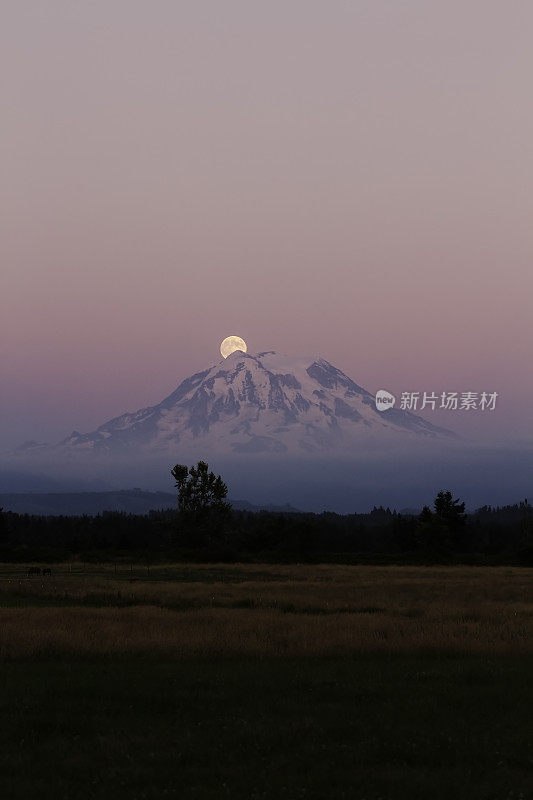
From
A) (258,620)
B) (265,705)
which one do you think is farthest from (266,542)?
(265,705)

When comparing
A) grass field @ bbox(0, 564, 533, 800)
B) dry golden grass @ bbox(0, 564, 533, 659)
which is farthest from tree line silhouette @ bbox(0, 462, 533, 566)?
grass field @ bbox(0, 564, 533, 800)

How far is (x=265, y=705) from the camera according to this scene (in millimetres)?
15562

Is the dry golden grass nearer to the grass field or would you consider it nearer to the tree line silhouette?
the grass field

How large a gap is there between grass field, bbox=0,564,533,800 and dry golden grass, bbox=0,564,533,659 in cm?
10

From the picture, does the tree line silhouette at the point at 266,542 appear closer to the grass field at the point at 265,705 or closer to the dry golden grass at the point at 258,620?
the dry golden grass at the point at 258,620

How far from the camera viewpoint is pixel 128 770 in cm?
1165

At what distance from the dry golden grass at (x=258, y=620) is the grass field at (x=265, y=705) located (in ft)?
0.32

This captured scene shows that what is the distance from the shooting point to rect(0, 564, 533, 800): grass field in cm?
1130

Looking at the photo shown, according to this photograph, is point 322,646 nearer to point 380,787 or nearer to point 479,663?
point 479,663

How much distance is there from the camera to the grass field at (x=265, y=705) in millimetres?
11297

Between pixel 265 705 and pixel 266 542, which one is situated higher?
pixel 266 542

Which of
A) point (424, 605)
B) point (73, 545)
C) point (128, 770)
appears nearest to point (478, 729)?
point (128, 770)

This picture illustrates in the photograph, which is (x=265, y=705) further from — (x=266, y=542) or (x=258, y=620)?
(x=266, y=542)

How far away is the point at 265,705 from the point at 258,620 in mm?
11738
